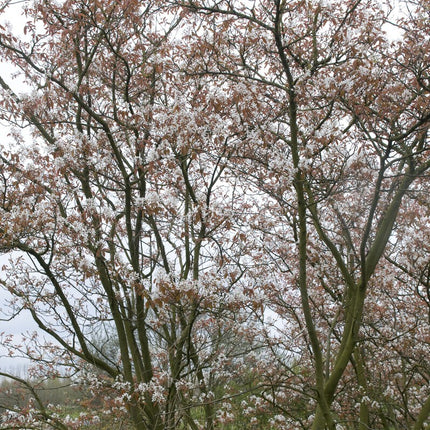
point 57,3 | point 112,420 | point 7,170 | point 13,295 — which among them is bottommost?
point 112,420

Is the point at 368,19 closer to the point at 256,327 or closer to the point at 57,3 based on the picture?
the point at 57,3

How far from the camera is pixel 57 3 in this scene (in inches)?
184

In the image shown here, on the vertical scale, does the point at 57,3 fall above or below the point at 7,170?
above

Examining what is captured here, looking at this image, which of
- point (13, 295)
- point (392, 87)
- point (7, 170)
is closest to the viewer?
point (392, 87)

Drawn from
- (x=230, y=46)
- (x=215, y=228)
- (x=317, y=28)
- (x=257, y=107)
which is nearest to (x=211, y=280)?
(x=215, y=228)

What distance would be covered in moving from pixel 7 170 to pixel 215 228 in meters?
2.76

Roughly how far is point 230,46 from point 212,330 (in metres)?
3.91

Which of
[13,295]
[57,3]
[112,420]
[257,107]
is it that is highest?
[57,3]

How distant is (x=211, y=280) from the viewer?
4.34 metres

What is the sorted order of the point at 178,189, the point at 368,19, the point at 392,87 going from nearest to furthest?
the point at 392,87 < the point at 368,19 < the point at 178,189

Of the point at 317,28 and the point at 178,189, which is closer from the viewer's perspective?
the point at 317,28

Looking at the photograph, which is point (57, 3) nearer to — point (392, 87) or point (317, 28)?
point (317, 28)

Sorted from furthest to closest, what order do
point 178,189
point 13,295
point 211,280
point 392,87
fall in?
point 178,189 → point 13,295 → point 392,87 → point 211,280

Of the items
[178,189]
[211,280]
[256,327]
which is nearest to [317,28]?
[178,189]
